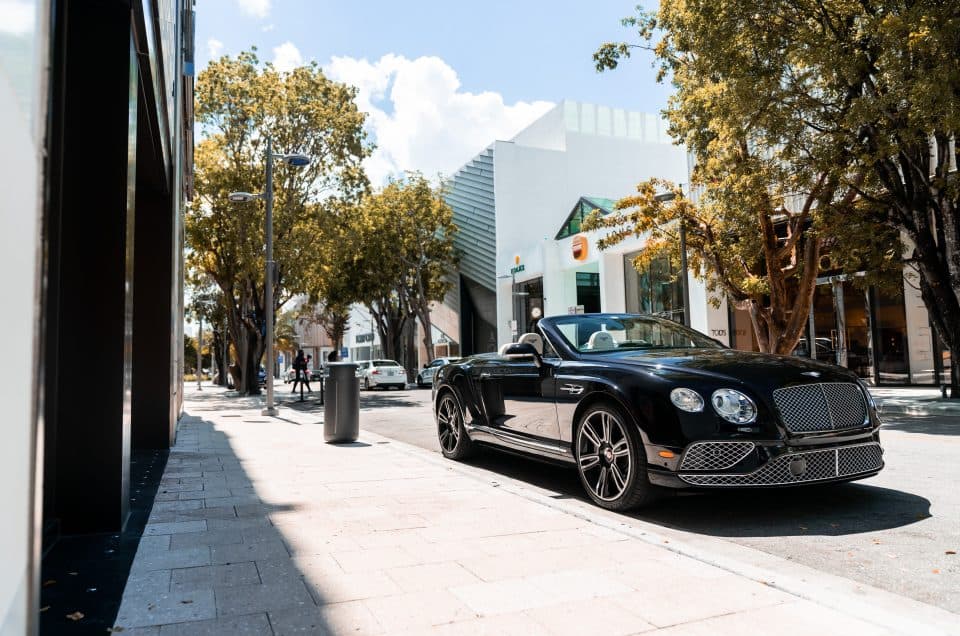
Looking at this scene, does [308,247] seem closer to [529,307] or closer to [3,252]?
[529,307]

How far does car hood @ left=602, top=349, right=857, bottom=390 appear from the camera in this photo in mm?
→ 4996

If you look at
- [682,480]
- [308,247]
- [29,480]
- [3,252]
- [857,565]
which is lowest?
[857,565]

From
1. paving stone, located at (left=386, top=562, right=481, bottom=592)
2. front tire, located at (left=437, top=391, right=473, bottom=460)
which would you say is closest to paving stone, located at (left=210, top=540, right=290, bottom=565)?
paving stone, located at (left=386, top=562, right=481, bottom=592)

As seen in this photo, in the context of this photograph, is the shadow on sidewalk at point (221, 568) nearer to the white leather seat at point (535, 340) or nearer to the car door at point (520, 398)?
the car door at point (520, 398)

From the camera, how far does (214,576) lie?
3807 mm

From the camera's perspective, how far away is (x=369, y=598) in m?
3.42

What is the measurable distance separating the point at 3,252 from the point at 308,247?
960 inches

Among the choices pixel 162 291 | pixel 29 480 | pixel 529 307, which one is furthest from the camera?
pixel 529 307

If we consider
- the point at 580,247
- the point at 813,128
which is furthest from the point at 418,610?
the point at 580,247

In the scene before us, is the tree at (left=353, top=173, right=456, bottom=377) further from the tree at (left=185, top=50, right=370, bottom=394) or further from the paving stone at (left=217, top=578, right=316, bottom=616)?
the paving stone at (left=217, top=578, right=316, bottom=616)

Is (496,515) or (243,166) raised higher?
(243,166)

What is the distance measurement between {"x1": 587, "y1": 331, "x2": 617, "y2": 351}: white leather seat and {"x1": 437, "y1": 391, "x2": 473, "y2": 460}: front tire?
7.08 feet

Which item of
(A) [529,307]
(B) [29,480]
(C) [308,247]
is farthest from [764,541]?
(A) [529,307]

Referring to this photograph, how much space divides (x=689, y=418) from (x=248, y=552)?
3.01 metres
